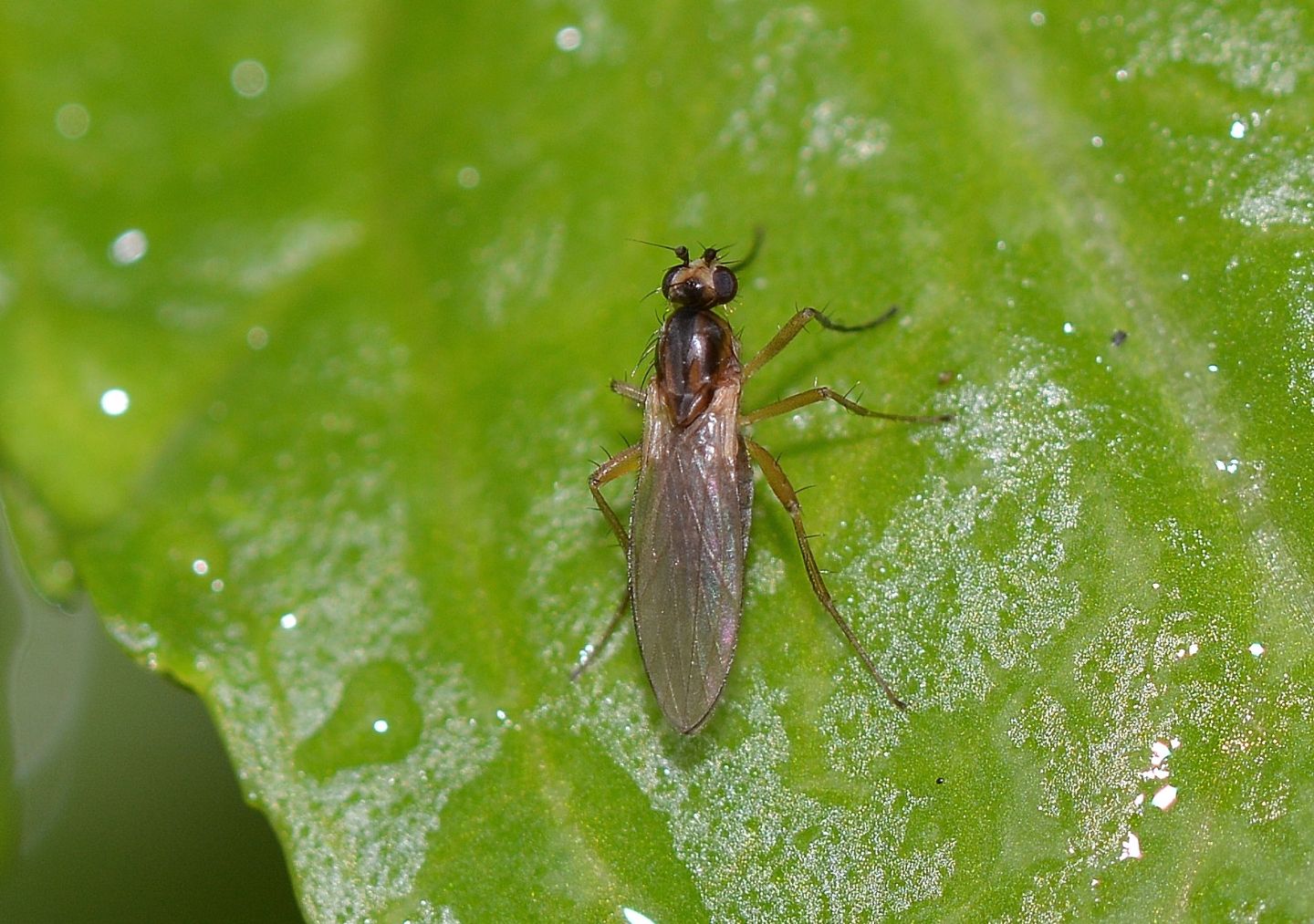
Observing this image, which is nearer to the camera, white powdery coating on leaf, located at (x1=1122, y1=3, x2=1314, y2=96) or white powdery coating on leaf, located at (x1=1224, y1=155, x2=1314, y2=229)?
white powdery coating on leaf, located at (x1=1224, y1=155, x2=1314, y2=229)

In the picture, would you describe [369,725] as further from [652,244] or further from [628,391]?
[652,244]

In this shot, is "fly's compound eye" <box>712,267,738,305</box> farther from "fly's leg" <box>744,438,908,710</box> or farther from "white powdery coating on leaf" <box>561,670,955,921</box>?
"white powdery coating on leaf" <box>561,670,955,921</box>

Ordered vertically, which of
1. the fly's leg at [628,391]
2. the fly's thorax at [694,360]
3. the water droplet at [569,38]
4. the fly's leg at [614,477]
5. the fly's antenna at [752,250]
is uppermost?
the water droplet at [569,38]

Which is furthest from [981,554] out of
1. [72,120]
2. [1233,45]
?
[72,120]

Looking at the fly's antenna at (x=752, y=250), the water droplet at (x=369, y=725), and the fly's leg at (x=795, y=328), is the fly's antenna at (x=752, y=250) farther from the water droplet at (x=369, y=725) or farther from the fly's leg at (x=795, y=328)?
the water droplet at (x=369, y=725)

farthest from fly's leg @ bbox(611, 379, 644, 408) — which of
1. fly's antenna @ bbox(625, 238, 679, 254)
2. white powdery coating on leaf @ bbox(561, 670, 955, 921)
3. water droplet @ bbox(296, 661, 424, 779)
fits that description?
water droplet @ bbox(296, 661, 424, 779)

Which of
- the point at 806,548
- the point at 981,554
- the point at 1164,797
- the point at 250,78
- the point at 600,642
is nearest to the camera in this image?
the point at 1164,797

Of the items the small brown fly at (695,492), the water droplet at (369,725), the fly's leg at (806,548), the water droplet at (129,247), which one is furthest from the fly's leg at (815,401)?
the water droplet at (129,247)
